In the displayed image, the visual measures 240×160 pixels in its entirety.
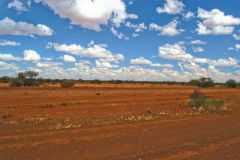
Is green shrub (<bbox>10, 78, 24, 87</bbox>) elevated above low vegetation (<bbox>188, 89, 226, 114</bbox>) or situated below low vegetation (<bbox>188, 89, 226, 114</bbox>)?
above

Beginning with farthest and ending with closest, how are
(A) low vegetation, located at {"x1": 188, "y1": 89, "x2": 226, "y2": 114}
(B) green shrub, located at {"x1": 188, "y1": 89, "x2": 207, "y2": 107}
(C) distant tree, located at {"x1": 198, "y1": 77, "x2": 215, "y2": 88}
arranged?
(C) distant tree, located at {"x1": 198, "y1": 77, "x2": 215, "y2": 88} < (B) green shrub, located at {"x1": 188, "y1": 89, "x2": 207, "y2": 107} < (A) low vegetation, located at {"x1": 188, "y1": 89, "x2": 226, "y2": 114}

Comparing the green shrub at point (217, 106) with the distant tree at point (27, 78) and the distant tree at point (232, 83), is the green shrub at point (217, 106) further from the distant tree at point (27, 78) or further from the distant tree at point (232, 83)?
the distant tree at point (232, 83)

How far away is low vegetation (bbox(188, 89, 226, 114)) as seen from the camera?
57.2ft

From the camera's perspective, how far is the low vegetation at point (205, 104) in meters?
17.4

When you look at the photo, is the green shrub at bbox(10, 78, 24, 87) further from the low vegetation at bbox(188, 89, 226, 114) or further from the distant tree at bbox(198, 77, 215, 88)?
the distant tree at bbox(198, 77, 215, 88)

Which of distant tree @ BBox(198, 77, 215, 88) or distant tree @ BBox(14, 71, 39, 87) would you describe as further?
distant tree @ BBox(198, 77, 215, 88)

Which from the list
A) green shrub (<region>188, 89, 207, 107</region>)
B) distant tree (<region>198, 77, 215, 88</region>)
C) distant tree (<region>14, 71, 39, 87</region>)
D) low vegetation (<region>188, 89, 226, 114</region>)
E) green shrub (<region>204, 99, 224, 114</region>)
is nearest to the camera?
green shrub (<region>204, 99, 224, 114</region>)

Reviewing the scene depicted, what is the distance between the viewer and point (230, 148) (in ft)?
24.7

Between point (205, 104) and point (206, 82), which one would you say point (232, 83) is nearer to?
point (206, 82)

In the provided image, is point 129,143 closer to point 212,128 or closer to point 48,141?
point 48,141

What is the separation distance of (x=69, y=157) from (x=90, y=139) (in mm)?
2030

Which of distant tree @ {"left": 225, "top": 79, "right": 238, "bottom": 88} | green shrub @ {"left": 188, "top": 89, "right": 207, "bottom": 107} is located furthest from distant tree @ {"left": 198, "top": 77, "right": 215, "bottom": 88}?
Result: green shrub @ {"left": 188, "top": 89, "right": 207, "bottom": 107}

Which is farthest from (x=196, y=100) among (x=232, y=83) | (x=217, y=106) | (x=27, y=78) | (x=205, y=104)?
(x=232, y=83)

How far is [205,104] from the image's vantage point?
792 inches
